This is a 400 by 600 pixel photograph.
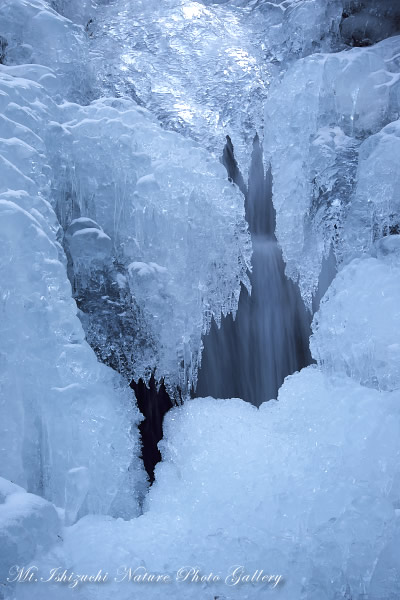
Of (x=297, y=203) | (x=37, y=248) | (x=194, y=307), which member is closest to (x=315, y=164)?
(x=297, y=203)

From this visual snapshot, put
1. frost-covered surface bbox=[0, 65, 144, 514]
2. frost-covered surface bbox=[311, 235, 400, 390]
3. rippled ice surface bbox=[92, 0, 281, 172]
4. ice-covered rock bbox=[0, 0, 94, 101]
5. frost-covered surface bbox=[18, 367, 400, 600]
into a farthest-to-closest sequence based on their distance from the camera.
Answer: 1. rippled ice surface bbox=[92, 0, 281, 172]
2. ice-covered rock bbox=[0, 0, 94, 101]
3. frost-covered surface bbox=[311, 235, 400, 390]
4. frost-covered surface bbox=[0, 65, 144, 514]
5. frost-covered surface bbox=[18, 367, 400, 600]

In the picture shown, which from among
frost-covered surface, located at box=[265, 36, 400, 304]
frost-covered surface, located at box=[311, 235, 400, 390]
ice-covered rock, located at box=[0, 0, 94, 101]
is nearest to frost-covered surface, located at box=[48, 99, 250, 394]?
ice-covered rock, located at box=[0, 0, 94, 101]

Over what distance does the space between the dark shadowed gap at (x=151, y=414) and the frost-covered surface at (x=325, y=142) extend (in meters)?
1.79

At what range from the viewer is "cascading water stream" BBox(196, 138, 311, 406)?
18.4ft

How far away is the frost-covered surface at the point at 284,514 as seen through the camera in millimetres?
2537

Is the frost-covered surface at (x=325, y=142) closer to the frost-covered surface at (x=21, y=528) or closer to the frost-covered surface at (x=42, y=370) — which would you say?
the frost-covered surface at (x=42, y=370)

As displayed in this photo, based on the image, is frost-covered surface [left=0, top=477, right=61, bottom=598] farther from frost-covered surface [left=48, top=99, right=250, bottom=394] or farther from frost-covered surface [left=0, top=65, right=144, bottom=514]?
frost-covered surface [left=48, top=99, right=250, bottom=394]

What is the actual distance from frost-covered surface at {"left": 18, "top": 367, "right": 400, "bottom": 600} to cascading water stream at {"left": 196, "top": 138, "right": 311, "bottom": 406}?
154 centimetres

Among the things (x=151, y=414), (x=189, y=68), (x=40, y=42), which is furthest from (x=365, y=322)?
(x=40, y=42)

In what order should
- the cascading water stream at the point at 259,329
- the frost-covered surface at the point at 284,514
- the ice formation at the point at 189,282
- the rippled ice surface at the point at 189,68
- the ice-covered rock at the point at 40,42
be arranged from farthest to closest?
1. the cascading water stream at the point at 259,329
2. the rippled ice surface at the point at 189,68
3. the ice-covered rock at the point at 40,42
4. the ice formation at the point at 189,282
5. the frost-covered surface at the point at 284,514

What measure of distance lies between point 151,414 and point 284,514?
2793 mm

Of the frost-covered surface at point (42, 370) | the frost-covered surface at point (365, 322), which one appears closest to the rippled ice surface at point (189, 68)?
the frost-covered surface at point (365, 322)

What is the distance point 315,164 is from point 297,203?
0.35 m

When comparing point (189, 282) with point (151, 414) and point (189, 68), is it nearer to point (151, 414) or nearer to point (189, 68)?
point (151, 414)
